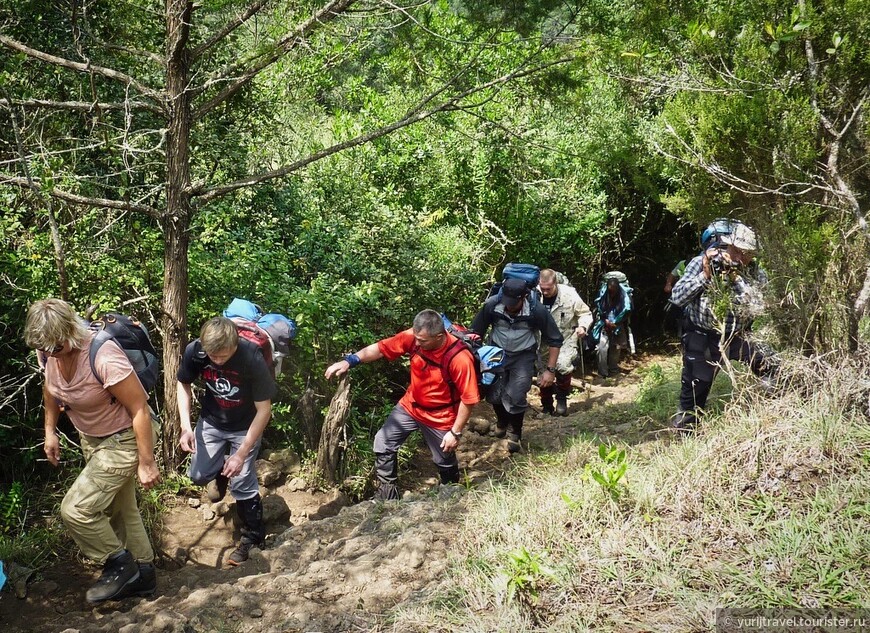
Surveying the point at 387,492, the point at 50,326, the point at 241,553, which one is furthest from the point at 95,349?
the point at 387,492

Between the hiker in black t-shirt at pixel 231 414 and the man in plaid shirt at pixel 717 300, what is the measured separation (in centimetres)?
320

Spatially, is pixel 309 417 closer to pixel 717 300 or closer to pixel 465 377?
pixel 465 377

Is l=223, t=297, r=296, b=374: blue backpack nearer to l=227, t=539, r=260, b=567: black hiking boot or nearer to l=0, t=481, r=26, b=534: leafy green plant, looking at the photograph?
l=227, t=539, r=260, b=567: black hiking boot

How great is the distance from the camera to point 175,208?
17.0 feet

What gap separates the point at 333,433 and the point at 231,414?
4.29 feet

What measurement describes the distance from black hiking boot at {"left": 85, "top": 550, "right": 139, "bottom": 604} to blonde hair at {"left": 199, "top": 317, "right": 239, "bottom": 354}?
4.68ft

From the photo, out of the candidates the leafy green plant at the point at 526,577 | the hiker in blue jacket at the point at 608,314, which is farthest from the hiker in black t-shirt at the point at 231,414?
the hiker in blue jacket at the point at 608,314

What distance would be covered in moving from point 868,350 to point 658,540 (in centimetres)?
219

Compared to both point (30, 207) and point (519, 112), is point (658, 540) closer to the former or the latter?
point (30, 207)

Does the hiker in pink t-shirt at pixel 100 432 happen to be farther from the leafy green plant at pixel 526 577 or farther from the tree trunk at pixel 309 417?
the leafy green plant at pixel 526 577

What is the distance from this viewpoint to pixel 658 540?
11.8 feet

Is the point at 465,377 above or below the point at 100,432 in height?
below

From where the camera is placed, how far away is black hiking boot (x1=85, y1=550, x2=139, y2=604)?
4.28 meters

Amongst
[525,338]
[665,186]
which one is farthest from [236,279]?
[665,186]
